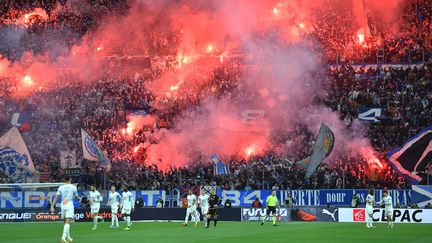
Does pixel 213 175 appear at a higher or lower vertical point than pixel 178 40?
lower

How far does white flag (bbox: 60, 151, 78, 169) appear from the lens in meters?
53.0

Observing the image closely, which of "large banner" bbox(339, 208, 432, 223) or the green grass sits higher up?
"large banner" bbox(339, 208, 432, 223)

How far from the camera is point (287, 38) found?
63656 mm

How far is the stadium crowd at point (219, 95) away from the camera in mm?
49125

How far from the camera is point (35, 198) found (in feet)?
167

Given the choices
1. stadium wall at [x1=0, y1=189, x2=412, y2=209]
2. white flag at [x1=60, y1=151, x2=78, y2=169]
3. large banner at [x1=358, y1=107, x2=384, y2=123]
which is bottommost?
stadium wall at [x1=0, y1=189, x2=412, y2=209]

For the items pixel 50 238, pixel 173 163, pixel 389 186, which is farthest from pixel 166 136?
pixel 50 238

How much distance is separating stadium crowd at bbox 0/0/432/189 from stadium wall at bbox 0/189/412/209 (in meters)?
0.54

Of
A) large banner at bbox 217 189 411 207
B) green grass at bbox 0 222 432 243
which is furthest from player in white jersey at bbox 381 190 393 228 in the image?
large banner at bbox 217 189 411 207

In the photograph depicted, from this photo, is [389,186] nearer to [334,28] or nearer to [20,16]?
[334,28]

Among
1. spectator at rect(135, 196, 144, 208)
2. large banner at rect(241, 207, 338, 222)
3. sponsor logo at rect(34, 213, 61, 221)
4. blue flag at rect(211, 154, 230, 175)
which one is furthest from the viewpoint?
blue flag at rect(211, 154, 230, 175)

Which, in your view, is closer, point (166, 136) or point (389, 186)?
point (389, 186)

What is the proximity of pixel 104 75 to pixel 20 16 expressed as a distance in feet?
36.0

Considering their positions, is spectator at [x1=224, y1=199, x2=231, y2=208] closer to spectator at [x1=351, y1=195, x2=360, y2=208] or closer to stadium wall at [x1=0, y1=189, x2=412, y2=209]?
stadium wall at [x1=0, y1=189, x2=412, y2=209]
